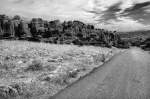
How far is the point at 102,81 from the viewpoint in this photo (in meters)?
13.0

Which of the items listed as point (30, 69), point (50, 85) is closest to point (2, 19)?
point (30, 69)

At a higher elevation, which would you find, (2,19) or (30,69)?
(2,19)

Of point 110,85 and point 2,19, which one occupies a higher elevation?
point 2,19

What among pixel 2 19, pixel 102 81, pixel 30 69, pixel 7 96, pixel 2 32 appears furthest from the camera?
pixel 2 19

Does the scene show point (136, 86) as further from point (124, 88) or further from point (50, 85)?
point (50, 85)

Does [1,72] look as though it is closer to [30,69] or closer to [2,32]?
[30,69]

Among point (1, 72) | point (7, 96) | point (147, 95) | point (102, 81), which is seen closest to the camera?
point (7, 96)

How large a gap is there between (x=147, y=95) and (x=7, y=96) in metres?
8.46

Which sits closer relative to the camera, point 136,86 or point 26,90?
point 26,90

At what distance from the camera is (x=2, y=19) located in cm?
8481

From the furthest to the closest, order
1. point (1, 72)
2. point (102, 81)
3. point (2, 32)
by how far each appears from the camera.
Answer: point (2, 32), point (1, 72), point (102, 81)

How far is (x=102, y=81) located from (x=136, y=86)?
259cm

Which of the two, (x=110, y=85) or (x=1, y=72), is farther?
(x=1, y=72)

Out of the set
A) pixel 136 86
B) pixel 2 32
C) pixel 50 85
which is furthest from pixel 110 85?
pixel 2 32
